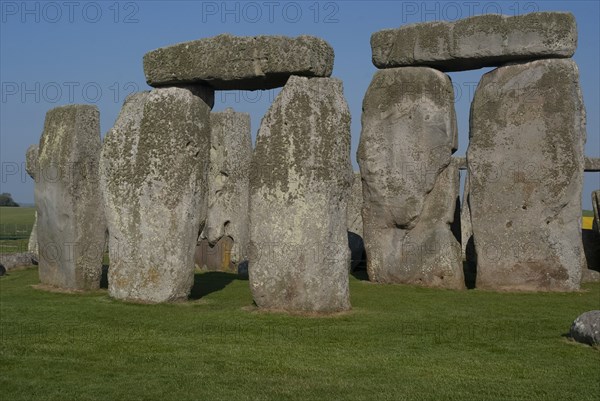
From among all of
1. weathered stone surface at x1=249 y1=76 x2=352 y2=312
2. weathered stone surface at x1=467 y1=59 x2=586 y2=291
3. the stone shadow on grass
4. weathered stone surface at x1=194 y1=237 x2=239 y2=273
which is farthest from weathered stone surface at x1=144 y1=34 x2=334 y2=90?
weathered stone surface at x1=194 y1=237 x2=239 y2=273

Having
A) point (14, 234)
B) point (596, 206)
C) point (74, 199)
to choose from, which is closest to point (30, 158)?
point (74, 199)

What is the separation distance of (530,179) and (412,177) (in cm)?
197

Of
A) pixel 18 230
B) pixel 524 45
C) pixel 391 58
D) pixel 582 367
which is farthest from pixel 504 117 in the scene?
Answer: pixel 18 230

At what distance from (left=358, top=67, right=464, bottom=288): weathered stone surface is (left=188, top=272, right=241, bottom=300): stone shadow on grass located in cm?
255

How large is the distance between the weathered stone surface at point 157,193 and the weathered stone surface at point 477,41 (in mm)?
4683

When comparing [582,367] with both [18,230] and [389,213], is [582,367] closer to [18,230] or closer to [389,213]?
[389,213]

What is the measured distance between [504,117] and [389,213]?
2514mm

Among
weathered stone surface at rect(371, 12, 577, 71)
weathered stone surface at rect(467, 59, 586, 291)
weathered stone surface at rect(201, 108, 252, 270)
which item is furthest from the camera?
weathered stone surface at rect(201, 108, 252, 270)

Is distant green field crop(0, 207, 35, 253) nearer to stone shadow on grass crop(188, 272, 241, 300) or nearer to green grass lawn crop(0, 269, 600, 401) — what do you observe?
stone shadow on grass crop(188, 272, 241, 300)

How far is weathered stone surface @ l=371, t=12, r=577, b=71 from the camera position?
44.1ft

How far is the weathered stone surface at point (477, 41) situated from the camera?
13.4 m

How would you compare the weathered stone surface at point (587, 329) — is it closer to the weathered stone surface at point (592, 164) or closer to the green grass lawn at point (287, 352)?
the green grass lawn at point (287, 352)

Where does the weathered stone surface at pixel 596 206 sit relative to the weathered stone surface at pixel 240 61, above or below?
below

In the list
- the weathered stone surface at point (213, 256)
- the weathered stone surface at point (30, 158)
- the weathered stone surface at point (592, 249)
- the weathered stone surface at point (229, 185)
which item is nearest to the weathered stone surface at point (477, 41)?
the weathered stone surface at point (229, 185)
